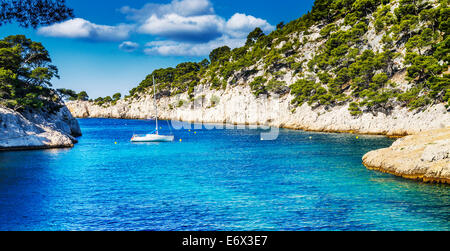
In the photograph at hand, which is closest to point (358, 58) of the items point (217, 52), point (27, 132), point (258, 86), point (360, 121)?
point (360, 121)

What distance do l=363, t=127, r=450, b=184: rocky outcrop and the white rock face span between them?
22.5 meters

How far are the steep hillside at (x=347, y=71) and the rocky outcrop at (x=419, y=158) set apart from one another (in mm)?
22997

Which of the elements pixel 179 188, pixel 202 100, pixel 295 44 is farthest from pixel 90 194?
pixel 202 100

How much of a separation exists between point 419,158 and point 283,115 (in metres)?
65.4

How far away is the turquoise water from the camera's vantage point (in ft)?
58.4

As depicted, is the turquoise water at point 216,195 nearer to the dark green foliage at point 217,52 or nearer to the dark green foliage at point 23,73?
the dark green foliage at point 23,73

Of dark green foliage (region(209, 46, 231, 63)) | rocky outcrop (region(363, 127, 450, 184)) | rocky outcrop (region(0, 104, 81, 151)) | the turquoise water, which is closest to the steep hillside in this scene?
rocky outcrop (region(363, 127, 450, 184))

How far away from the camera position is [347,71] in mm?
76562

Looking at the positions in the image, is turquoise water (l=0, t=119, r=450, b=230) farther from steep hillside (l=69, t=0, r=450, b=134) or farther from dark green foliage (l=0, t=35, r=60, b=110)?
steep hillside (l=69, t=0, r=450, b=134)

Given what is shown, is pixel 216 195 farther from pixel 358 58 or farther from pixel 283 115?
pixel 283 115

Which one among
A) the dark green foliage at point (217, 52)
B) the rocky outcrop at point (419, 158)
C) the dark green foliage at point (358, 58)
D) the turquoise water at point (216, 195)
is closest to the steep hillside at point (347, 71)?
the dark green foliage at point (358, 58)

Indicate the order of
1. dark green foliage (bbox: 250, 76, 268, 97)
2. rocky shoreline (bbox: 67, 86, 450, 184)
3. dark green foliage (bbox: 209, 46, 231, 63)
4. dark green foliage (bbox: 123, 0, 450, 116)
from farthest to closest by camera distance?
dark green foliage (bbox: 209, 46, 231, 63) < dark green foliage (bbox: 250, 76, 268, 97) < dark green foliage (bbox: 123, 0, 450, 116) < rocky shoreline (bbox: 67, 86, 450, 184)

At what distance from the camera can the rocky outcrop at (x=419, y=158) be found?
978 inches
